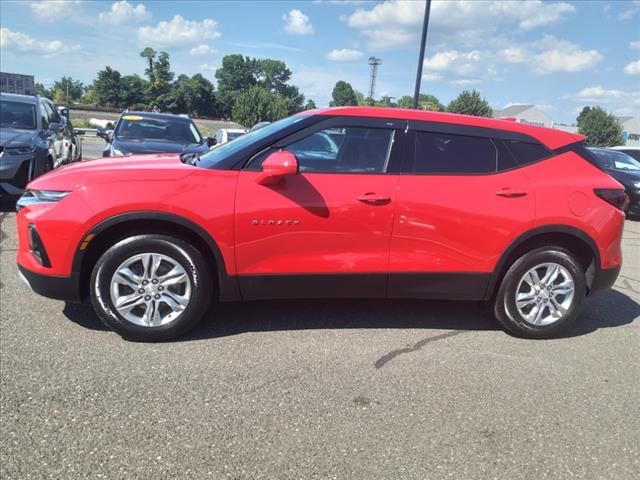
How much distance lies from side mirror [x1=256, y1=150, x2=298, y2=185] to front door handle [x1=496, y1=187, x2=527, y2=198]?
5.27 ft

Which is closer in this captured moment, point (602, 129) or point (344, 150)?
point (344, 150)

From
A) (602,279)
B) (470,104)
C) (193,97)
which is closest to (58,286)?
(602,279)

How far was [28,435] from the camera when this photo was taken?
2.62 m

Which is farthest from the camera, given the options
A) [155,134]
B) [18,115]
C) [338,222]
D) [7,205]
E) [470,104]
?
[470,104]

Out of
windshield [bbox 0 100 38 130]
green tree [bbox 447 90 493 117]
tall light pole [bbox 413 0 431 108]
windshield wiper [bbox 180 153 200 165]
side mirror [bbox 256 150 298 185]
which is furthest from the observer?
green tree [bbox 447 90 493 117]

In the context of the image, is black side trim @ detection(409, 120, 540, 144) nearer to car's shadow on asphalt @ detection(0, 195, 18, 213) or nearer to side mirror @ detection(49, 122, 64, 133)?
car's shadow on asphalt @ detection(0, 195, 18, 213)

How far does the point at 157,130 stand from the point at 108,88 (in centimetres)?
10782

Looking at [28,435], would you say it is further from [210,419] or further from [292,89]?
[292,89]

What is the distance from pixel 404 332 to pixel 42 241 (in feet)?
9.04

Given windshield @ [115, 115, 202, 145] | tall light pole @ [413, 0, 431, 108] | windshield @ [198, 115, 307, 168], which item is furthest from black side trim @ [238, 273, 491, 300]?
tall light pole @ [413, 0, 431, 108]

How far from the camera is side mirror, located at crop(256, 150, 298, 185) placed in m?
3.56

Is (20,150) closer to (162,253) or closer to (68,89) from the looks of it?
(162,253)

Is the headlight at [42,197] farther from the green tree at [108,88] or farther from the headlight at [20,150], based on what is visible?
the green tree at [108,88]

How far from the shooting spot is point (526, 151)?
4211mm
